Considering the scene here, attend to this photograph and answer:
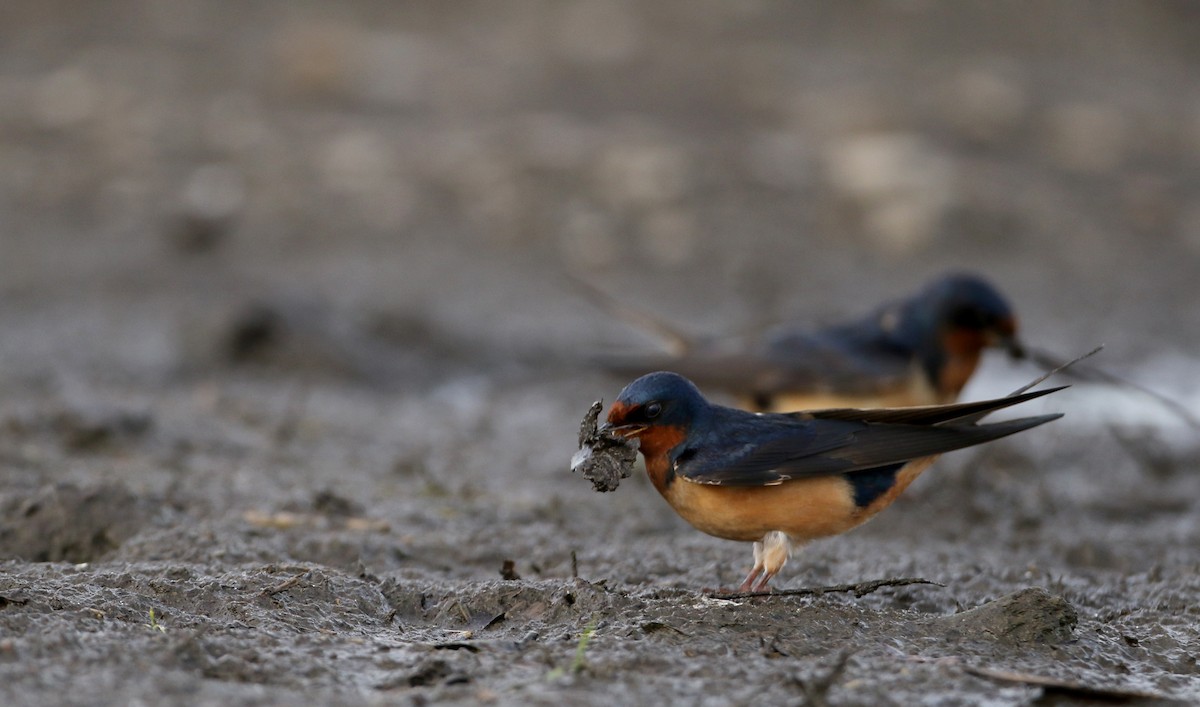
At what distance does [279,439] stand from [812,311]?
14.9 feet

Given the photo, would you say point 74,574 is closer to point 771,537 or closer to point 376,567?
point 376,567

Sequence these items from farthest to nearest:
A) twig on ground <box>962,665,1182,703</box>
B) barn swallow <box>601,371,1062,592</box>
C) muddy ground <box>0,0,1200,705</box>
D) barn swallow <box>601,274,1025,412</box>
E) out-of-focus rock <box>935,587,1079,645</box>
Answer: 1. barn swallow <box>601,274,1025,412</box>
2. barn swallow <box>601,371,1062,592</box>
3. out-of-focus rock <box>935,587,1079,645</box>
4. muddy ground <box>0,0,1200,705</box>
5. twig on ground <box>962,665,1182,703</box>

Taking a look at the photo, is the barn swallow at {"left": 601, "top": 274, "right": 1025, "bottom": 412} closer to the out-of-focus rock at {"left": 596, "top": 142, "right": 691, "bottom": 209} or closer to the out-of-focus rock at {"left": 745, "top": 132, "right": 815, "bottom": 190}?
the out-of-focus rock at {"left": 596, "top": 142, "right": 691, "bottom": 209}

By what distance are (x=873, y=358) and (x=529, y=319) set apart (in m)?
3.48

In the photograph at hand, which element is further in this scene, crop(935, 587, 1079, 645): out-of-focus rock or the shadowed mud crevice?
the shadowed mud crevice

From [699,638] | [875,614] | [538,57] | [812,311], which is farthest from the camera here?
[538,57]

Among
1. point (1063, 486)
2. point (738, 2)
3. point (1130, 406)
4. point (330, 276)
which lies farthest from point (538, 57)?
point (1063, 486)

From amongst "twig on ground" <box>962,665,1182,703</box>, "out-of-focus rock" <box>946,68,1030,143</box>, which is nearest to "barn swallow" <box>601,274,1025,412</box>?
"twig on ground" <box>962,665,1182,703</box>

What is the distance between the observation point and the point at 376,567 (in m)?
4.44

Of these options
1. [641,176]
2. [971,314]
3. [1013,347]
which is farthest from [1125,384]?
[641,176]

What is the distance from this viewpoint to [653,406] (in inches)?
159

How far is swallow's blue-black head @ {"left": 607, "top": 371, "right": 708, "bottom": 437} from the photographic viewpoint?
403 centimetres

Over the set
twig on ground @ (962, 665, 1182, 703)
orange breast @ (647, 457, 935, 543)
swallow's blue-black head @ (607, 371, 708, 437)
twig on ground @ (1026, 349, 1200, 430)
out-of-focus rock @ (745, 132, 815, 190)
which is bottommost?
twig on ground @ (962, 665, 1182, 703)

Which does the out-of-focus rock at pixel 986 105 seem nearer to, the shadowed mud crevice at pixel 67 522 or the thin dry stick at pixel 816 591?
the thin dry stick at pixel 816 591
